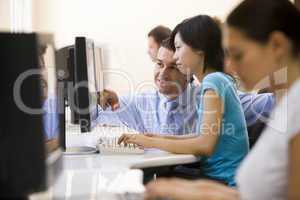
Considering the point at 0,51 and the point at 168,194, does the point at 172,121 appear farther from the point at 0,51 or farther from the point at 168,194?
the point at 0,51

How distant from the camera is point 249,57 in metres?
1.18

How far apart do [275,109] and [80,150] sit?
1055 mm

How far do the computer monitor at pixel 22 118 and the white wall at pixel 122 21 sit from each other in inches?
106

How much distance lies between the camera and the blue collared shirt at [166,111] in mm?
2295

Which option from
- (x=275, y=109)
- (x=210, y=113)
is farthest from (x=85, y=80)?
(x=275, y=109)

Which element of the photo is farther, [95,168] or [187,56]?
[187,56]

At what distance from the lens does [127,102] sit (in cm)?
276

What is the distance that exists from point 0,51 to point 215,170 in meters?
1.18

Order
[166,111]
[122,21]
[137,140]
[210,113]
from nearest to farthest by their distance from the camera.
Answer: [210,113] < [137,140] < [166,111] < [122,21]

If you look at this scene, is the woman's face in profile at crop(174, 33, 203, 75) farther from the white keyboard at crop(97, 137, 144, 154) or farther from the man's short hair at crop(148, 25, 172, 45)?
the man's short hair at crop(148, 25, 172, 45)

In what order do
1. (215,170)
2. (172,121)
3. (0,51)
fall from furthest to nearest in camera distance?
(172,121) → (215,170) → (0,51)

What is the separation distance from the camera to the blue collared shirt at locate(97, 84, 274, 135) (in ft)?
7.53

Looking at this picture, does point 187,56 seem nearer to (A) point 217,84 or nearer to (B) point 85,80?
(A) point 217,84

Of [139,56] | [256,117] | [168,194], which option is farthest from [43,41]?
[139,56]
